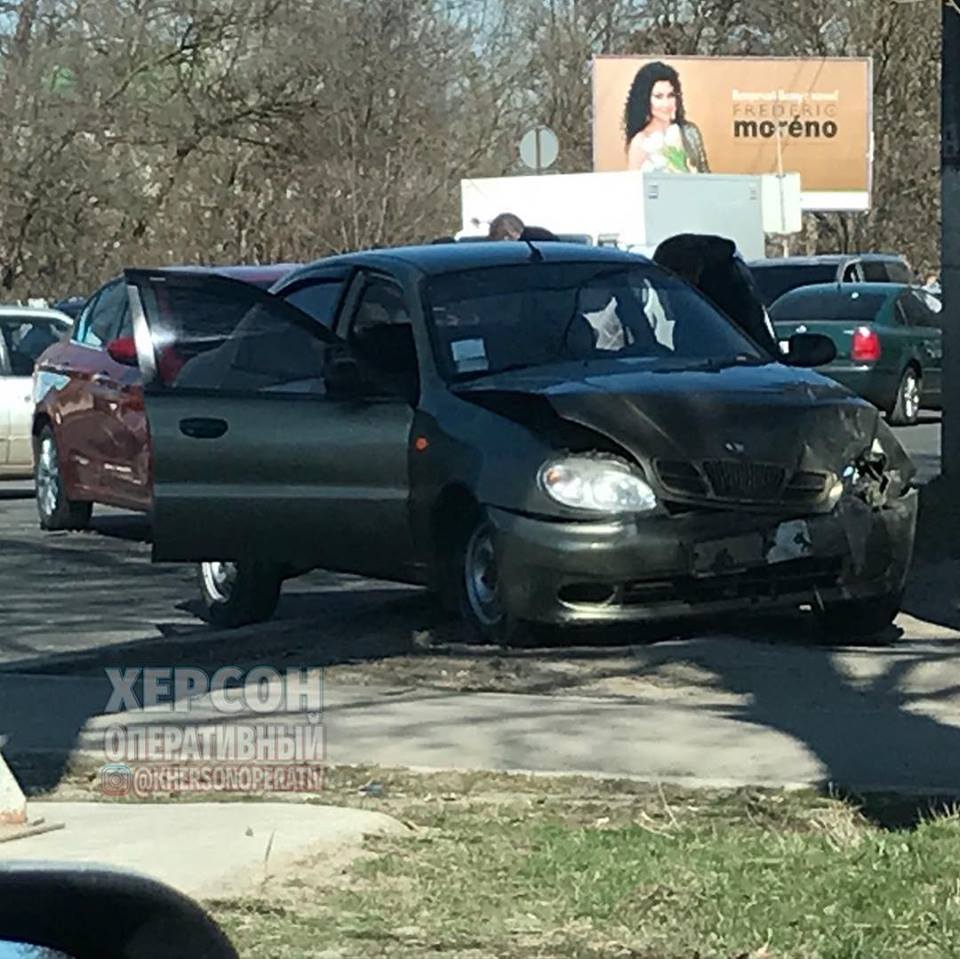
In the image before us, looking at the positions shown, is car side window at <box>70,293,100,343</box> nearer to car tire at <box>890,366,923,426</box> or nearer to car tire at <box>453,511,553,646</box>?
car tire at <box>453,511,553,646</box>

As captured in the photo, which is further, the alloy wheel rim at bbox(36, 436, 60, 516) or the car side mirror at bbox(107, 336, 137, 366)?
the alloy wheel rim at bbox(36, 436, 60, 516)

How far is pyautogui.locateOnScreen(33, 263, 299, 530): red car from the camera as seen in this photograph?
13672mm

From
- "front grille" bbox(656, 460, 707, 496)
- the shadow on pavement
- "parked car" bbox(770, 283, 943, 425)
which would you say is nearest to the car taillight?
"parked car" bbox(770, 283, 943, 425)

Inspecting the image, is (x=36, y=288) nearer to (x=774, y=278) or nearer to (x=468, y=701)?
(x=774, y=278)

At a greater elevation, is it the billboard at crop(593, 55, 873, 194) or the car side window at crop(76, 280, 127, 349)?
the billboard at crop(593, 55, 873, 194)

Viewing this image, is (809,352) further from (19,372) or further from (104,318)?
(19,372)

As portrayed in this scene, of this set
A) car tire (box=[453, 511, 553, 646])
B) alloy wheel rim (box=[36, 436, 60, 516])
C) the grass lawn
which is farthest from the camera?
alloy wheel rim (box=[36, 436, 60, 516])

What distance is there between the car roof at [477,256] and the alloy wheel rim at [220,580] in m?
1.54

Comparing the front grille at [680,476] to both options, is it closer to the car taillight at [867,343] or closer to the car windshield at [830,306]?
the car taillight at [867,343]

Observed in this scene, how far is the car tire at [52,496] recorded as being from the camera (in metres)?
15.3

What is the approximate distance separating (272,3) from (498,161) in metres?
10.5

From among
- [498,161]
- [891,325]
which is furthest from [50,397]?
[498,161]

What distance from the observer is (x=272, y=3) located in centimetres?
3850

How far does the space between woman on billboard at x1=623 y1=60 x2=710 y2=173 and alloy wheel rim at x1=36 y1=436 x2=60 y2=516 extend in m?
34.8
